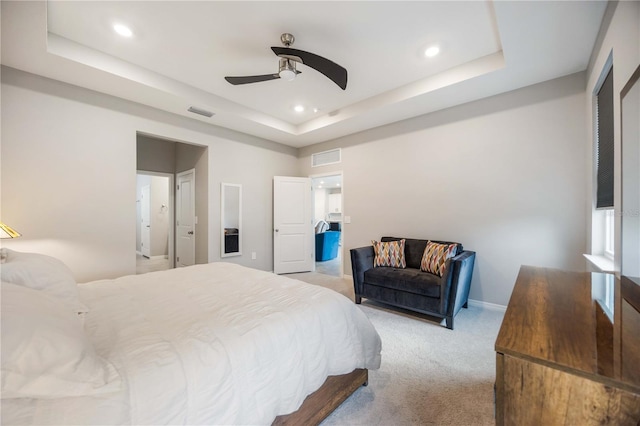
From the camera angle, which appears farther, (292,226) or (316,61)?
(292,226)

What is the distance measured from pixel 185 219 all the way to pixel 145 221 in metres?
3.05

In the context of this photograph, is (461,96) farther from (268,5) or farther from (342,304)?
(342,304)

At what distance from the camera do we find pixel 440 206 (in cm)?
361

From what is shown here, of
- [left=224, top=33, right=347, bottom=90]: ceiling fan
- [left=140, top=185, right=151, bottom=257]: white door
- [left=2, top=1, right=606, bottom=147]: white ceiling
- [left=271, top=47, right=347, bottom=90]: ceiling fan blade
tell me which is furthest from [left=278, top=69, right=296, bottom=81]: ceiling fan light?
[left=140, top=185, right=151, bottom=257]: white door

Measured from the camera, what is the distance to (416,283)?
288 cm

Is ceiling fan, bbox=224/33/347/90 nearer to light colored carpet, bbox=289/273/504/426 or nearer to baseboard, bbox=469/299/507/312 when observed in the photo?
light colored carpet, bbox=289/273/504/426

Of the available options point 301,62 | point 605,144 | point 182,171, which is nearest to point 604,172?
point 605,144

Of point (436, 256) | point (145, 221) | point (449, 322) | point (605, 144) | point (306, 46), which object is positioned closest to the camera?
point (605, 144)

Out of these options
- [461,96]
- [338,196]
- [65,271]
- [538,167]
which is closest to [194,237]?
[65,271]

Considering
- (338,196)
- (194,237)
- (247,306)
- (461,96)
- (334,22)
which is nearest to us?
(247,306)

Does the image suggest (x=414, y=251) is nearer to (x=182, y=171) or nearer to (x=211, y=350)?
(x=211, y=350)

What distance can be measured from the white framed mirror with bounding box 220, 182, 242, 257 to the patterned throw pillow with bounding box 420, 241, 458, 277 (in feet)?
10.2

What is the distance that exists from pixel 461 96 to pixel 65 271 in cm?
413

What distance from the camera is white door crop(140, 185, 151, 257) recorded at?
6.82m
